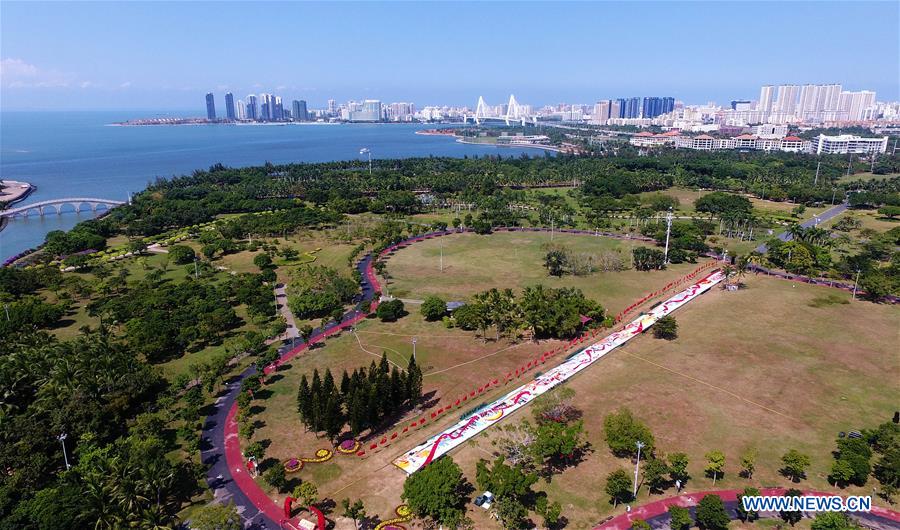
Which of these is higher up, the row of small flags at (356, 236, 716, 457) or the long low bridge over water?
the long low bridge over water

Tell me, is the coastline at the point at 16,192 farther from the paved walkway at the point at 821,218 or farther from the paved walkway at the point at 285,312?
the paved walkway at the point at 821,218

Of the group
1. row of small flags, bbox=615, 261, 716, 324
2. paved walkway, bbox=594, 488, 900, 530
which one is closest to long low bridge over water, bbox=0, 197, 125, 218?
row of small flags, bbox=615, 261, 716, 324

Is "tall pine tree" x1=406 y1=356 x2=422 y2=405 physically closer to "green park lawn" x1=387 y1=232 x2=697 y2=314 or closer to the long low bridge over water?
"green park lawn" x1=387 y1=232 x2=697 y2=314

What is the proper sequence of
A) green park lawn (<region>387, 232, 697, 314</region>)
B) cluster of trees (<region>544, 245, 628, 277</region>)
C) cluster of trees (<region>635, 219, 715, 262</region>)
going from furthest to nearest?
cluster of trees (<region>635, 219, 715, 262</region>) → cluster of trees (<region>544, 245, 628, 277</region>) → green park lawn (<region>387, 232, 697, 314</region>)

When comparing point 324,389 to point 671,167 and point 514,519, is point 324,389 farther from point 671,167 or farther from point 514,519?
point 671,167

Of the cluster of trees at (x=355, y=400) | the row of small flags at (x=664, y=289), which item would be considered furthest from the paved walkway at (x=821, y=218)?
the cluster of trees at (x=355, y=400)

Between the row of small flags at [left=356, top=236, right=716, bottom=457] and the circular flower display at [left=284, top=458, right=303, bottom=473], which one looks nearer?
the circular flower display at [left=284, top=458, right=303, bottom=473]

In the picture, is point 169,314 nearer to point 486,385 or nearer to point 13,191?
point 486,385
